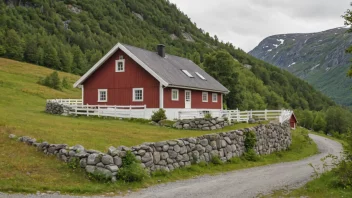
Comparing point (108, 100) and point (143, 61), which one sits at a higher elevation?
point (143, 61)

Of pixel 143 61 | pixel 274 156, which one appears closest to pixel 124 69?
pixel 143 61

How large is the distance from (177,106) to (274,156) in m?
9.68

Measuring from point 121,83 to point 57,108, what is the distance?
6093mm

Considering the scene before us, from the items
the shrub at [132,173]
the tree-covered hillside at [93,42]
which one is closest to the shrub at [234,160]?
the shrub at [132,173]

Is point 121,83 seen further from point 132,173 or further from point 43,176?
point 43,176

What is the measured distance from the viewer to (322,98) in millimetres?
162750

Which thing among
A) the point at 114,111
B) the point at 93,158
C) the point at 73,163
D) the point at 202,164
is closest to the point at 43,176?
the point at 73,163

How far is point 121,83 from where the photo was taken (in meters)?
33.6

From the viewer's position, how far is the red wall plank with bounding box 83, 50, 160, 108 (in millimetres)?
31641

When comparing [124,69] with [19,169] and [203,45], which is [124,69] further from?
[203,45]

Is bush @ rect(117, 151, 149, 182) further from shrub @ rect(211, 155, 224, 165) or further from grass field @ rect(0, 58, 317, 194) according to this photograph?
shrub @ rect(211, 155, 224, 165)

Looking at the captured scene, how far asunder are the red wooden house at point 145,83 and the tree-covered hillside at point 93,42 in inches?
1615

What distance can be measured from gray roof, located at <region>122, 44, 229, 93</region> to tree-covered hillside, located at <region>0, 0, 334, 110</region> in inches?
1484

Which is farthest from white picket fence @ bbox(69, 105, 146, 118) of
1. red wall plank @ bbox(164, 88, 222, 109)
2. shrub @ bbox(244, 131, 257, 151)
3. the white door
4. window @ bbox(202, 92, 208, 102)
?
shrub @ bbox(244, 131, 257, 151)
